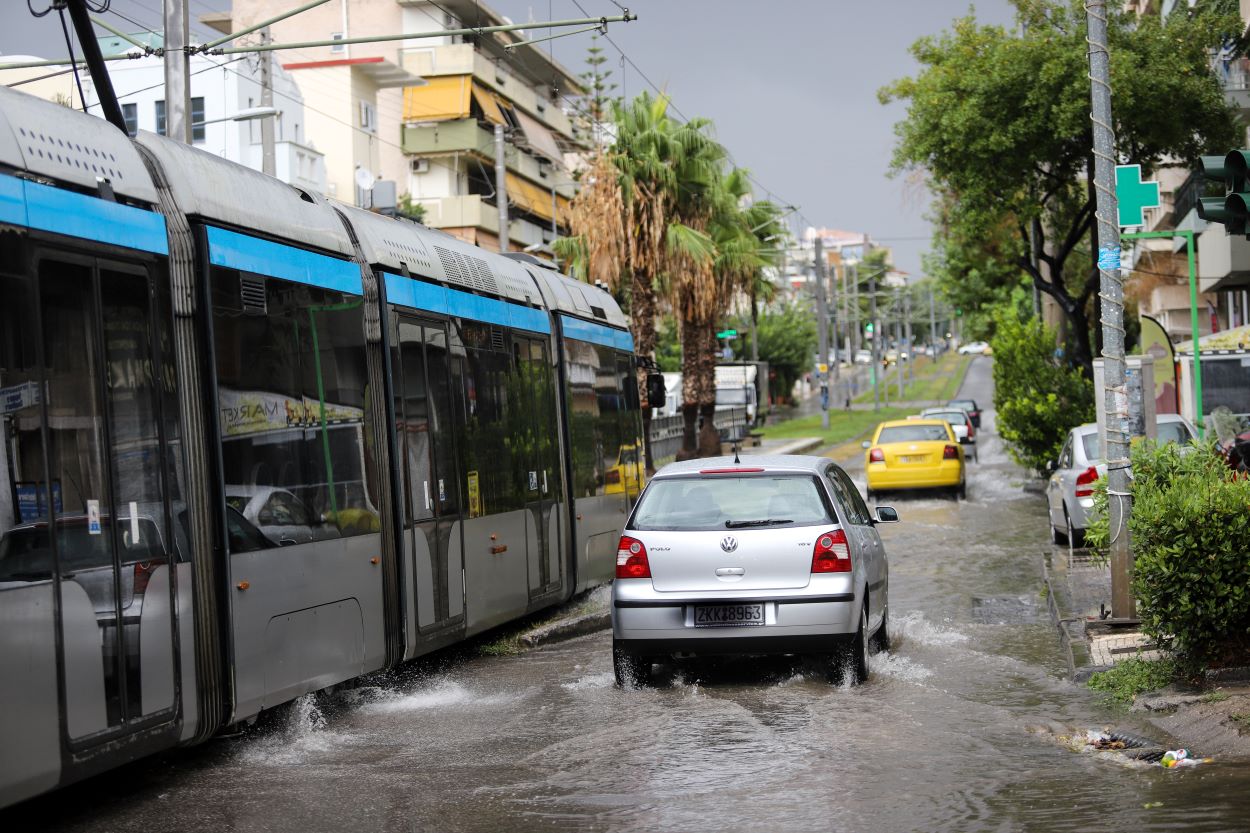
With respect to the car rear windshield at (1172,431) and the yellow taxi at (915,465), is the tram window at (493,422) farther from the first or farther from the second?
the yellow taxi at (915,465)

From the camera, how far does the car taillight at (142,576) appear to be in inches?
276

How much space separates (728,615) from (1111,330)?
167 inches

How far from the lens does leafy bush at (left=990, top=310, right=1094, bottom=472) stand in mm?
30953

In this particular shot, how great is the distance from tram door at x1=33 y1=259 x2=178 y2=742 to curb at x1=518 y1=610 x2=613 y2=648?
6.07 m

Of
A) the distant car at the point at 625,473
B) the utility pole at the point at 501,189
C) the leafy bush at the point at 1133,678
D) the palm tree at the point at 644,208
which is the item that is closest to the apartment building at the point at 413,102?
the utility pole at the point at 501,189

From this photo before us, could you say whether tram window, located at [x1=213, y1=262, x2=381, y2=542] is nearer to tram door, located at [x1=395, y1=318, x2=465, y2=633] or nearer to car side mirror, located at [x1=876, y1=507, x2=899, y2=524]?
tram door, located at [x1=395, y1=318, x2=465, y2=633]

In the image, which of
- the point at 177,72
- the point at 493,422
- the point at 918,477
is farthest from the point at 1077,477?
the point at 177,72

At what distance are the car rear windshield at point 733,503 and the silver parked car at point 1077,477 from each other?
30.1 feet

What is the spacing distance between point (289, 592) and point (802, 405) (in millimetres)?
90553

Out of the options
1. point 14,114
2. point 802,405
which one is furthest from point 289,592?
point 802,405

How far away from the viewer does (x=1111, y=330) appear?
12.2m

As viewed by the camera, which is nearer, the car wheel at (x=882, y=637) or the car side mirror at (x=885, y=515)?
the car wheel at (x=882, y=637)

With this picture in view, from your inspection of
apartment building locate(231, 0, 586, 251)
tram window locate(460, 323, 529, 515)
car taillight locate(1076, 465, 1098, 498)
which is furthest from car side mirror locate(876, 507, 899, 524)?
apartment building locate(231, 0, 586, 251)

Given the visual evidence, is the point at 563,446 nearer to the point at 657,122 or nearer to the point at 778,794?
the point at 778,794
